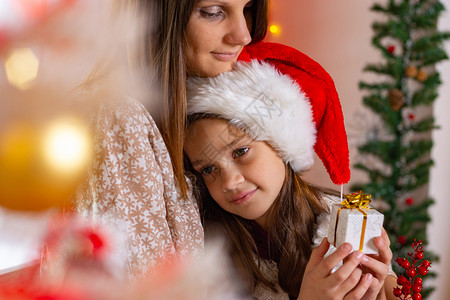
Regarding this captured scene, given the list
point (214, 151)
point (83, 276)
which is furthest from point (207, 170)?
point (83, 276)

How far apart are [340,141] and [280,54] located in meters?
0.26

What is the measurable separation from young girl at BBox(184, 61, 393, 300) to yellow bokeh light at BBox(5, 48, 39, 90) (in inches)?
25.3

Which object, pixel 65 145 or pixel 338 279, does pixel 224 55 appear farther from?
pixel 65 145

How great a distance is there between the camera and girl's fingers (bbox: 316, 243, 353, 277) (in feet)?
2.47

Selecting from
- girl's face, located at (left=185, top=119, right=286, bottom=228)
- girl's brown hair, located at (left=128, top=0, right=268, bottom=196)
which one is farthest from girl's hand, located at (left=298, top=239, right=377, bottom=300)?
girl's brown hair, located at (left=128, top=0, right=268, bottom=196)

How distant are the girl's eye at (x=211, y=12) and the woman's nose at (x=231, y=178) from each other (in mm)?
318

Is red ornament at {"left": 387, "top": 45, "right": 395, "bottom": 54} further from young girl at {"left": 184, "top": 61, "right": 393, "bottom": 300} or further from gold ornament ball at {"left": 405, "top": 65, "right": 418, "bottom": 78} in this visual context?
young girl at {"left": 184, "top": 61, "right": 393, "bottom": 300}

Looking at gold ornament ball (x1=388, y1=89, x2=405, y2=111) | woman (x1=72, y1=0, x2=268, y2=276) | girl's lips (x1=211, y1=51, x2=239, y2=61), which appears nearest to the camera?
woman (x1=72, y1=0, x2=268, y2=276)

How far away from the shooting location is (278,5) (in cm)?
181

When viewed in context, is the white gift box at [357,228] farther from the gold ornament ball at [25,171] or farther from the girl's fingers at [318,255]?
the gold ornament ball at [25,171]

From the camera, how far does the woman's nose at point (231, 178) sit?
0.91 metres

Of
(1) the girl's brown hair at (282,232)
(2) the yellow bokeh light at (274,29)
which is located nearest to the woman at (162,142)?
(1) the girl's brown hair at (282,232)

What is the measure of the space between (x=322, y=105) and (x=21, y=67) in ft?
2.79

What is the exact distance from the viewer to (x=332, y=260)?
0.77m
